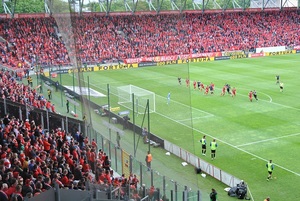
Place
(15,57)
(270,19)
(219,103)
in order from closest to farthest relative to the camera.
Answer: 1. (219,103)
2. (15,57)
3. (270,19)

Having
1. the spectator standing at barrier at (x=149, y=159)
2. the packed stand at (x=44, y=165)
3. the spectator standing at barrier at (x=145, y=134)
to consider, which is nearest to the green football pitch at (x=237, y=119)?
the spectator standing at barrier at (x=145, y=134)

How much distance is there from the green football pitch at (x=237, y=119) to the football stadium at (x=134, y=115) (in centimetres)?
6

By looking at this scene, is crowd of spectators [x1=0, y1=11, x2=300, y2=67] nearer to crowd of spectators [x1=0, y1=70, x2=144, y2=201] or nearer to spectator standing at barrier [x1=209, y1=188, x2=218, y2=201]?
crowd of spectators [x1=0, y1=70, x2=144, y2=201]

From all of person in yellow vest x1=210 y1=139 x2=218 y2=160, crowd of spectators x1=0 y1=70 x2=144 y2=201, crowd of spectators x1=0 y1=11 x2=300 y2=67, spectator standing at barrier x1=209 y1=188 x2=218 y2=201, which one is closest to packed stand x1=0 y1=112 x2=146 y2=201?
crowd of spectators x1=0 y1=70 x2=144 y2=201

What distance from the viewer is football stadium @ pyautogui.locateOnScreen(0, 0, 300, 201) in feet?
26.8

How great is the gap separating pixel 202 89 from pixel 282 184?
786 inches

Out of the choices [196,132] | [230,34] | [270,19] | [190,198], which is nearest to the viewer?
[190,198]

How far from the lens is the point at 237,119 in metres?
27.6

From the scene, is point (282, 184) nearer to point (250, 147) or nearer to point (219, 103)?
point (250, 147)

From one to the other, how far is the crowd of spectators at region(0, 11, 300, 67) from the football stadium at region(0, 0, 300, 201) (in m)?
0.09

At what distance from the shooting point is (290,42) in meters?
63.7

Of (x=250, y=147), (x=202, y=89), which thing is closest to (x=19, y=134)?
(x=250, y=147)

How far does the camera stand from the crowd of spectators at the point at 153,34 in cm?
849

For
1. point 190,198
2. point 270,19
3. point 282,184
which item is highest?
point 270,19
